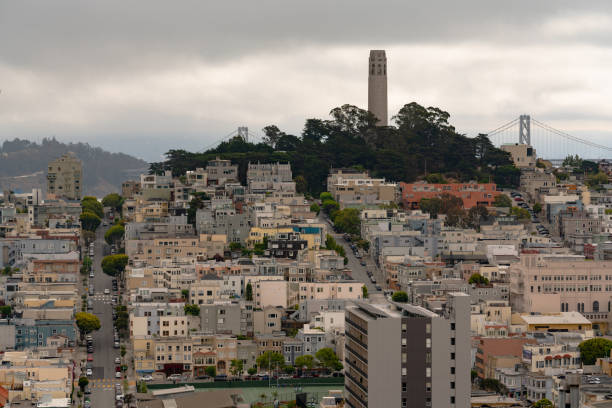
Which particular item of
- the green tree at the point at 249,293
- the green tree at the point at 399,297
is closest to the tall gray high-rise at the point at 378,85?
the green tree at the point at 399,297

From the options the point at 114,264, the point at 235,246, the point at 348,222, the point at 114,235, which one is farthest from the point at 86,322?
the point at 348,222

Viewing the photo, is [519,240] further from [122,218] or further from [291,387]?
[291,387]

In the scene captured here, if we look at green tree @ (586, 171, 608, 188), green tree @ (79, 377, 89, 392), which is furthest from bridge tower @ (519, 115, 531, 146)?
green tree @ (79, 377, 89, 392)

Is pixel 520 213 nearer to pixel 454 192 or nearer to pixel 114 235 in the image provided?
pixel 454 192

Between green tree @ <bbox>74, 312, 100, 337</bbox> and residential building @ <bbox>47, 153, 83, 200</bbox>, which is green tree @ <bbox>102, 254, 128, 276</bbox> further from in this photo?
residential building @ <bbox>47, 153, 83, 200</bbox>

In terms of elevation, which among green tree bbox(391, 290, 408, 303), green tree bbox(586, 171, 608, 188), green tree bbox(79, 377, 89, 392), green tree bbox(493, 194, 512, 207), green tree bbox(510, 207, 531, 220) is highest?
green tree bbox(586, 171, 608, 188)
